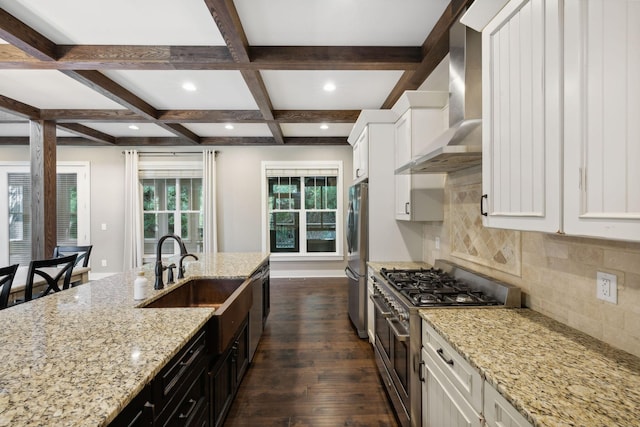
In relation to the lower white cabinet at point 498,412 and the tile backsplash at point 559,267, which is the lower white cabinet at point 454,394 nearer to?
the lower white cabinet at point 498,412

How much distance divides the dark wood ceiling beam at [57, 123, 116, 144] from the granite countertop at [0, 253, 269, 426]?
4.09 meters

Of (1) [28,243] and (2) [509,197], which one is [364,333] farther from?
(1) [28,243]

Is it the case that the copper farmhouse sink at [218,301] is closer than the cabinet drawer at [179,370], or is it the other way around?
the cabinet drawer at [179,370]

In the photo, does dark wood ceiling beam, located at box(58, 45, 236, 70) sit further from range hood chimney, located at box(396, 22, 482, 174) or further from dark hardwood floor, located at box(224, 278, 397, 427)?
dark hardwood floor, located at box(224, 278, 397, 427)

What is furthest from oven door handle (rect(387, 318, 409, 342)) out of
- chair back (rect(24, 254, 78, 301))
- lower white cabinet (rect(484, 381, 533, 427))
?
chair back (rect(24, 254, 78, 301))

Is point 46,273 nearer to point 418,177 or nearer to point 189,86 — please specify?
point 189,86

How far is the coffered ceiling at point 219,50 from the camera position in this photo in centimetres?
193

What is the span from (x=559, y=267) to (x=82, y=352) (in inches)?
84.6

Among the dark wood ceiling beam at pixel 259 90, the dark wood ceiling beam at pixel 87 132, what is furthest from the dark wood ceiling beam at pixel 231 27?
the dark wood ceiling beam at pixel 87 132

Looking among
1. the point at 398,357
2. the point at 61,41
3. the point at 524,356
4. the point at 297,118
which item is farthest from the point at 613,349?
the point at 61,41

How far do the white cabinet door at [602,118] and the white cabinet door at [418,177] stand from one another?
1.59 meters

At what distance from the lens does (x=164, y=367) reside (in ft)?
3.54

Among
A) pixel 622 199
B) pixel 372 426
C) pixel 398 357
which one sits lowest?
pixel 372 426

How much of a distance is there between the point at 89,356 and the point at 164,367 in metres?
0.26
